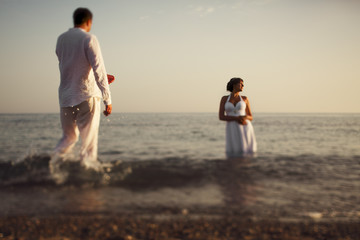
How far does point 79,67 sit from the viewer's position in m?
4.19

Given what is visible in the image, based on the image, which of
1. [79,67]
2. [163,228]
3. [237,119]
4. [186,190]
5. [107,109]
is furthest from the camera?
[237,119]

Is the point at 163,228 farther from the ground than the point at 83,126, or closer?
closer

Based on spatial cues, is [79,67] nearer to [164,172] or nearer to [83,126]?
[83,126]

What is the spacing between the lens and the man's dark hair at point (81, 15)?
418 centimetres

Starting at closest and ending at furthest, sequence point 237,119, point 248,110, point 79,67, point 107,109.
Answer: point 79,67 → point 107,109 → point 237,119 → point 248,110

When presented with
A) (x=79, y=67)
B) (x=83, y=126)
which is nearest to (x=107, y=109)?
(x=83, y=126)

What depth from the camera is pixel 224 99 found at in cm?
607

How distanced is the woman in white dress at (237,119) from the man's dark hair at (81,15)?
3.18 metres

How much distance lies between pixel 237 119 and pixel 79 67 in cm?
336

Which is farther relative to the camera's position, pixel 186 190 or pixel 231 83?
pixel 231 83

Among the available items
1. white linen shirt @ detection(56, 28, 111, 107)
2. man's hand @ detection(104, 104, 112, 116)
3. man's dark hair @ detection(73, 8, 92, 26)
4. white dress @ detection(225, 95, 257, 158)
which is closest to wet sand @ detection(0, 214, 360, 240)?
man's hand @ detection(104, 104, 112, 116)

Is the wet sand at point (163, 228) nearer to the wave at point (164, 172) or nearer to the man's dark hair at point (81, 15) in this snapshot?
the wave at point (164, 172)

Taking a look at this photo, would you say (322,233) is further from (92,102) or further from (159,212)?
(92,102)

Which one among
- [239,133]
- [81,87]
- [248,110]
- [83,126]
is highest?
[81,87]
